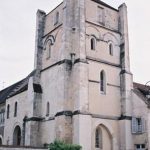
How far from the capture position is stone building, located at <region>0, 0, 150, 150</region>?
28.3 meters

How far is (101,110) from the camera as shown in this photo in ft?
97.7

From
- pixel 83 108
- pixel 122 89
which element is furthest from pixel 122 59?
pixel 83 108

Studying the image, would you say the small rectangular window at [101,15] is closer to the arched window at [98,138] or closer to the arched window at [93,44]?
the arched window at [93,44]

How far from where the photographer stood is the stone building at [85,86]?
28.3 metres

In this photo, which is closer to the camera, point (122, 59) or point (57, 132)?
point (57, 132)

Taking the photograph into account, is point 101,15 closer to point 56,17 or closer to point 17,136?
point 56,17

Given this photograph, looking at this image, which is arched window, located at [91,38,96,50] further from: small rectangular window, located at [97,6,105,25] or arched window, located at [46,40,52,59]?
arched window, located at [46,40,52,59]

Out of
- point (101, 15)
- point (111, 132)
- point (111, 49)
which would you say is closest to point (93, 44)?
point (111, 49)

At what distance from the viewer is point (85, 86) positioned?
28.5 m

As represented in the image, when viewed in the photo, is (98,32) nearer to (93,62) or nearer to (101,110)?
(93,62)

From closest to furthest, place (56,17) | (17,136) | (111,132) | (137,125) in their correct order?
(111,132), (137,125), (56,17), (17,136)

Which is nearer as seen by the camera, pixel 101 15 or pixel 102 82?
pixel 102 82

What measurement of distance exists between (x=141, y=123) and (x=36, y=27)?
15834mm

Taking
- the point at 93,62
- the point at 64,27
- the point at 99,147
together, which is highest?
the point at 64,27
